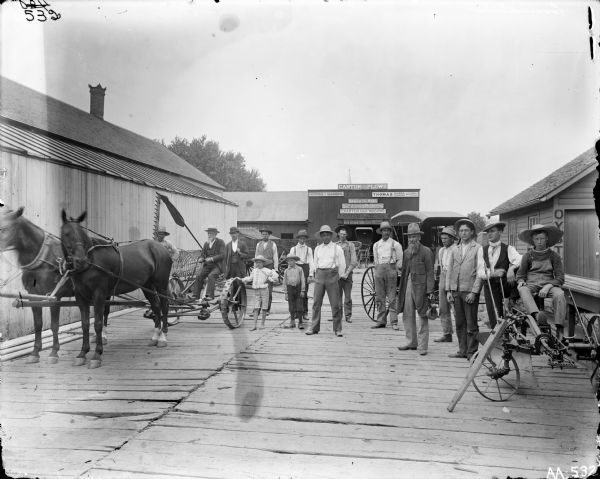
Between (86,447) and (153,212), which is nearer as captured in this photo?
(86,447)

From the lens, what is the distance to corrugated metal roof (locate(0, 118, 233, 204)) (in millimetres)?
3729

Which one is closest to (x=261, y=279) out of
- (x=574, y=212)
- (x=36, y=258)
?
(x=36, y=258)

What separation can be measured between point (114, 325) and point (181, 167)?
328 centimetres

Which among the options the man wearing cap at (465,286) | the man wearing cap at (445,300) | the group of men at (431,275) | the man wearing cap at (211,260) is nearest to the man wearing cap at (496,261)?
the group of men at (431,275)

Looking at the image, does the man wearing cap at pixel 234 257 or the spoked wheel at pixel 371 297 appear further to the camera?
the spoked wheel at pixel 371 297

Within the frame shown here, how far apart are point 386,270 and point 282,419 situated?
507 cm

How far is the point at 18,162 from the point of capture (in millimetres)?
3648

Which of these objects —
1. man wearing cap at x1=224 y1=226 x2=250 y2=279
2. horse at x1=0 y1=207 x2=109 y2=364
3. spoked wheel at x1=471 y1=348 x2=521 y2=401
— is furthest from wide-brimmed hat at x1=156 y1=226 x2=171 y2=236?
spoked wheel at x1=471 y1=348 x2=521 y2=401

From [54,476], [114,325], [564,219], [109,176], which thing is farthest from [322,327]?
[564,219]

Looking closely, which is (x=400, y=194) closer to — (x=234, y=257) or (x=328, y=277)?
(x=234, y=257)

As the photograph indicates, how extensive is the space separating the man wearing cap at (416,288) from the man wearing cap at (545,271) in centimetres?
123

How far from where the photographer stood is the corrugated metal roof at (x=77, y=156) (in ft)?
12.2

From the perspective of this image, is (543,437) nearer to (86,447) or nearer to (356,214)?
(86,447)

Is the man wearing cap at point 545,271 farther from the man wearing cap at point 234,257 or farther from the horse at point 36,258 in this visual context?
the horse at point 36,258
